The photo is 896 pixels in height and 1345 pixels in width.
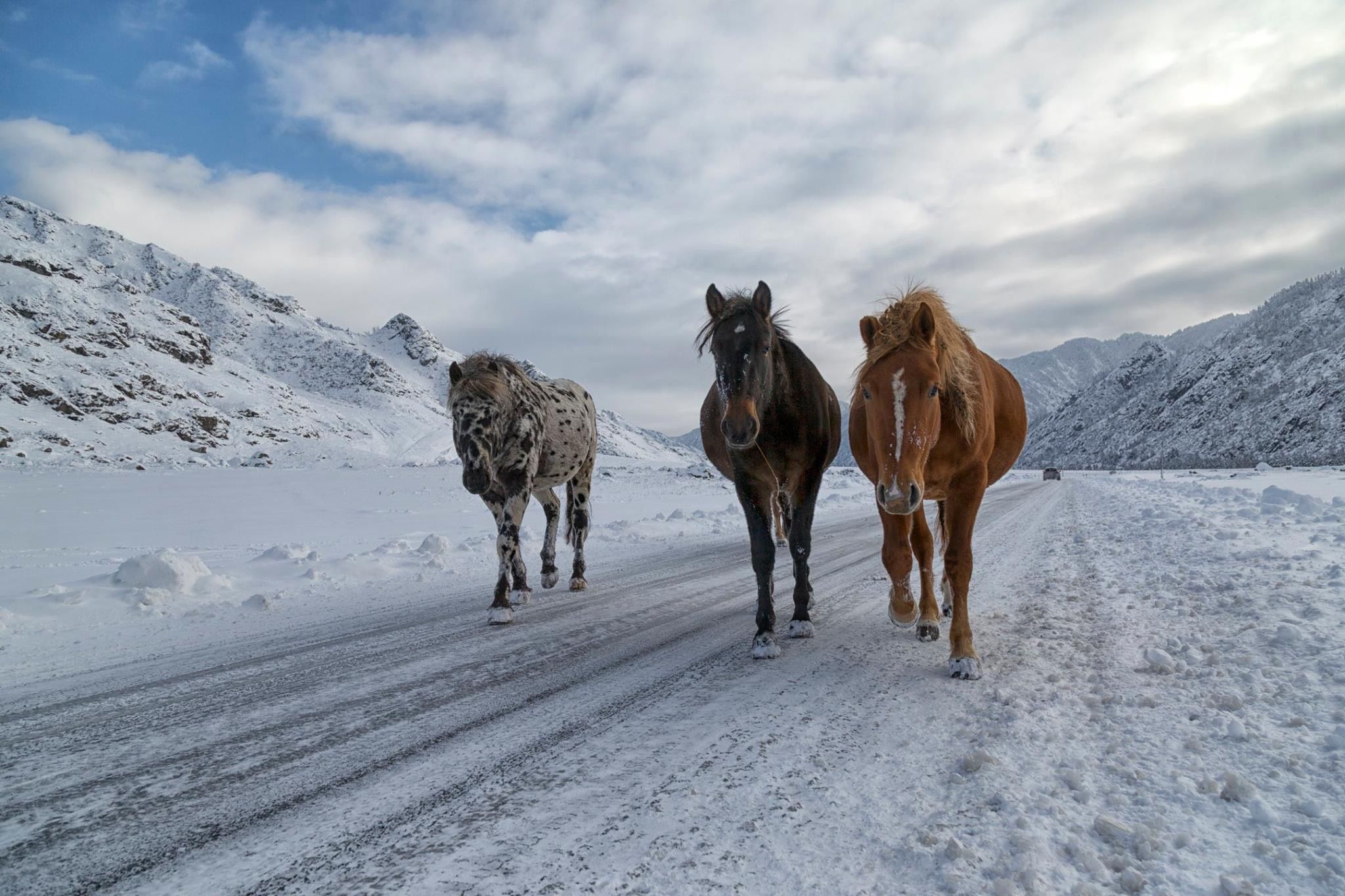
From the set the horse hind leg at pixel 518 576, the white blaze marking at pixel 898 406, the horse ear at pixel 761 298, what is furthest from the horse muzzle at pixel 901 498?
the horse hind leg at pixel 518 576

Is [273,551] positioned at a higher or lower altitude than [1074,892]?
higher

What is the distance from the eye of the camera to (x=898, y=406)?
357cm

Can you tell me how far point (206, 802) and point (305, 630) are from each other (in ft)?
10.1

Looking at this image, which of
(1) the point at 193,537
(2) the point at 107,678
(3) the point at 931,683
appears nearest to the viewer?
(3) the point at 931,683

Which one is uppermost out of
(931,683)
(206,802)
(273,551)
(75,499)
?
(75,499)

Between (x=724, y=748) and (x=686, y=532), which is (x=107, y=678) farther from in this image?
(x=686, y=532)

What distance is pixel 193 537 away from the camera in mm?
13008

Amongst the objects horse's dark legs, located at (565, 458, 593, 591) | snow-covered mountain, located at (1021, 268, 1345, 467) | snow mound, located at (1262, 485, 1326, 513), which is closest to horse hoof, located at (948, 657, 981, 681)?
horse's dark legs, located at (565, 458, 593, 591)

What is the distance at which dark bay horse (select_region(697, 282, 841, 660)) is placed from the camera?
13.5 feet

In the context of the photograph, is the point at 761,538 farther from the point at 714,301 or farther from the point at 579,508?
the point at 579,508

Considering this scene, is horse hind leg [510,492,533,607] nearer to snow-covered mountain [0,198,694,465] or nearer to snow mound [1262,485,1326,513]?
snow mound [1262,485,1326,513]

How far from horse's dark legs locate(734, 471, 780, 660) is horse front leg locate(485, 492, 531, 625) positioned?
223 centimetres

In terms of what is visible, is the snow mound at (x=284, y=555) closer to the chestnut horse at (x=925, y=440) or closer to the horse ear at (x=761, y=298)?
the horse ear at (x=761, y=298)

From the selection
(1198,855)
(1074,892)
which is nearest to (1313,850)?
(1198,855)
